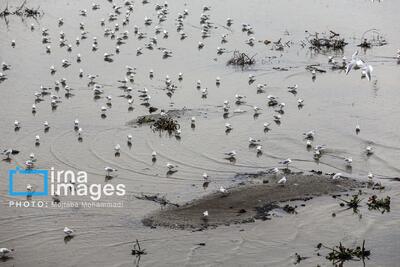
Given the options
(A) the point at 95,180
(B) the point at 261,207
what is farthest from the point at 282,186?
(A) the point at 95,180

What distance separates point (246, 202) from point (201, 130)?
14.7ft

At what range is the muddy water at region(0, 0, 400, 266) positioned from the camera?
13047 mm

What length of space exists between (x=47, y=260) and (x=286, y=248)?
4372 mm

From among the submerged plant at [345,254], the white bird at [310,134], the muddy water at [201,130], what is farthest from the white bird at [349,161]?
the submerged plant at [345,254]

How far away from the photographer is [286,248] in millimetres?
12828

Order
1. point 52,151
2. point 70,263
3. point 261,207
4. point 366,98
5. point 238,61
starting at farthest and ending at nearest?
point 238,61, point 366,98, point 52,151, point 261,207, point 70,263

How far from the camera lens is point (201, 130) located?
1864cm

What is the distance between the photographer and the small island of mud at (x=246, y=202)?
45.2 ft

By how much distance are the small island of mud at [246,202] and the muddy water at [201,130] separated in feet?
0.96

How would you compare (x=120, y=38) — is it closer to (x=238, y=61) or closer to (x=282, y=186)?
(x=238, y=61)

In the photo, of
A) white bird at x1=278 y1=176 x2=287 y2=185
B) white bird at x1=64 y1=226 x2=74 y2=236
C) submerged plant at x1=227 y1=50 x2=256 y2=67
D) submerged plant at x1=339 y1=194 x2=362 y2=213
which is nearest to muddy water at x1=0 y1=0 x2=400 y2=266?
white bird at x1=64 y1=226 x2=74 y2=236

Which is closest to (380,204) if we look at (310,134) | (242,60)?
(310,134)

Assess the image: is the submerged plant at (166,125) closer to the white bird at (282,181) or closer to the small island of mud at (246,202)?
the small island of mud at (246,202)

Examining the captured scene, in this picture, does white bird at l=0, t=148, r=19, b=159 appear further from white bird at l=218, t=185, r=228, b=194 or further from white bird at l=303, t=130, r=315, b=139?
white bird at l=303, t=130, r=315, b=139
